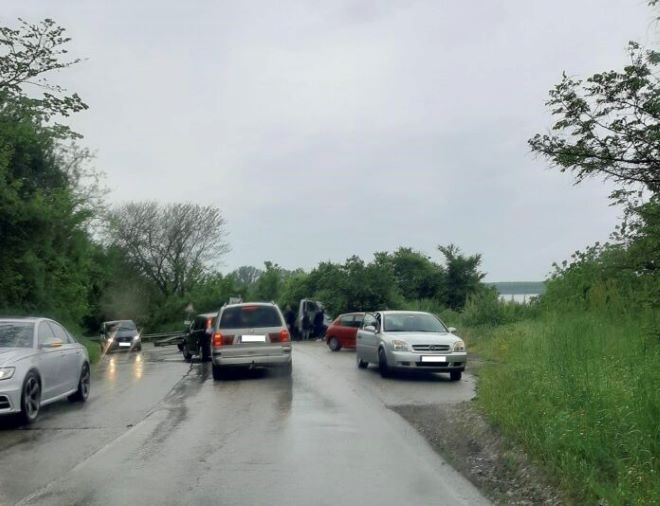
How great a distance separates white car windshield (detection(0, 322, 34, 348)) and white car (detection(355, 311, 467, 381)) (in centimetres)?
789

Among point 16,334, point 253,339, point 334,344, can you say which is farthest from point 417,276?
point 16,334

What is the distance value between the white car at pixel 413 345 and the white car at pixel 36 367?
6.56m

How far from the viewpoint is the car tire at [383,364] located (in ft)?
60.1

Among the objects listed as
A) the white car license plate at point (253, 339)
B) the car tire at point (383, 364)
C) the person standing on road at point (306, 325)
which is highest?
the person standing on road at point (306, 325)

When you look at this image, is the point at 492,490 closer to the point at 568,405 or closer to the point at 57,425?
the point at 568,405

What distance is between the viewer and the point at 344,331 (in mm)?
31594

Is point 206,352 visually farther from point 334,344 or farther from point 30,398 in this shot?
point 30,398

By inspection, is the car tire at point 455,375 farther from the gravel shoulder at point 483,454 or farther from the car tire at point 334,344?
the car tire at point 334,344

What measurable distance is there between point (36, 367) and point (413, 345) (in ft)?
27.3

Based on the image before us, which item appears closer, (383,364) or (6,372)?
(6,372)

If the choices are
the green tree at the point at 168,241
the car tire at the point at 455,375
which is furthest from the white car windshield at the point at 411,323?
the green tree at the point at 168,241

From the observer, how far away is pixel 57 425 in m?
11.8

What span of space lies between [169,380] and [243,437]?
9542mm

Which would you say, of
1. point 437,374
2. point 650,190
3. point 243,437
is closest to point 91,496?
point 243,437
